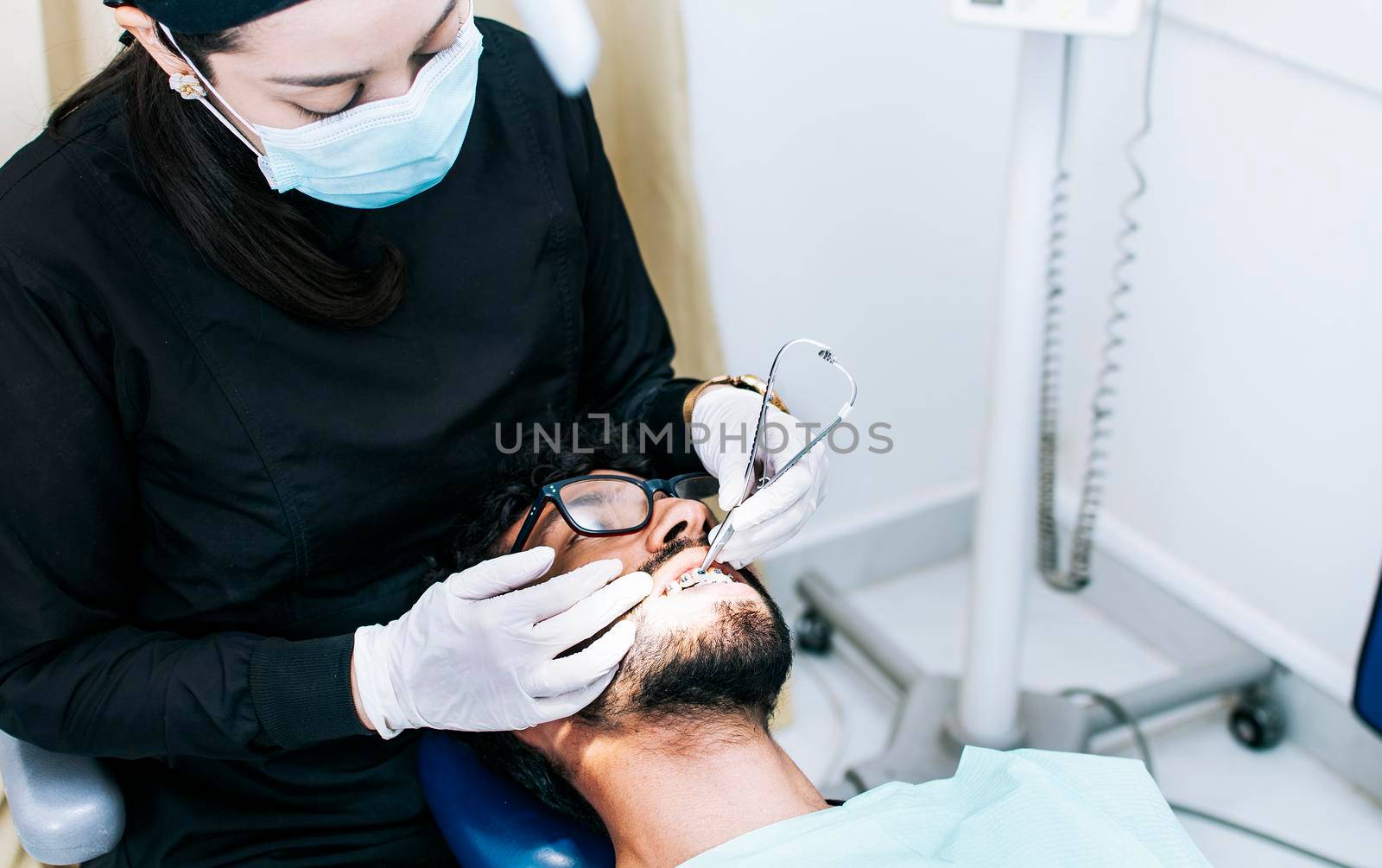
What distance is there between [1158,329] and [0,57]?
177 centimetres

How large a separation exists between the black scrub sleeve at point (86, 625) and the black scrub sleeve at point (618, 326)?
0.49 meters

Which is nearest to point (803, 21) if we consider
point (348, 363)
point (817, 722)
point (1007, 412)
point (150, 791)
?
point (1007, 412)

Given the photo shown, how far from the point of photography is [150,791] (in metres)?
1.28

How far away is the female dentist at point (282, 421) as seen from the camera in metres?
1.07

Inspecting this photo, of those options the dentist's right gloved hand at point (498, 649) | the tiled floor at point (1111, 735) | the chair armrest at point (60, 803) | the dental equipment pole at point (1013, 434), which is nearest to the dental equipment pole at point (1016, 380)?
the dental equipment pole at point (1013, 434)

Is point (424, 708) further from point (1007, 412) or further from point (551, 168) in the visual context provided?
point (1007, 412)

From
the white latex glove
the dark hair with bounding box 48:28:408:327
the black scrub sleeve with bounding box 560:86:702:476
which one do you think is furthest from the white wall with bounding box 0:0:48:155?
the white latex glove

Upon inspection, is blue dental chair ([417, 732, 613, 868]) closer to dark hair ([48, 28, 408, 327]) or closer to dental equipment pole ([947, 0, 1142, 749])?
dark hair ([48, 28, 408, 327])

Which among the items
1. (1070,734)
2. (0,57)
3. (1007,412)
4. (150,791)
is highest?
(0,57)

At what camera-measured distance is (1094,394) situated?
7.55ft

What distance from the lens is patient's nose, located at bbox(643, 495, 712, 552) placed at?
→ 1.23m

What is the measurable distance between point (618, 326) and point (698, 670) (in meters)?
0.53

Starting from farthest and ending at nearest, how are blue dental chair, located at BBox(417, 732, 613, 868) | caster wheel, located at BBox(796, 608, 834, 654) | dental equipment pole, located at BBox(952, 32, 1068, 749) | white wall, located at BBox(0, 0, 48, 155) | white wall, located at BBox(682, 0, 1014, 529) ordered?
caster wheel, located at BBox(796, 608, 834, 654) < white wall, located at BBox(682, 0, 1014, 529) < dental equipment pole, located at BBox(952, 32, 1068, 749) < white wall, located at BBox(0, 0, 48, 155) < blue dental chair, located at BBox(417, 732, 613, 868)

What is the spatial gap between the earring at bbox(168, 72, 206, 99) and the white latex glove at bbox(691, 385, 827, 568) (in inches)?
24.3
